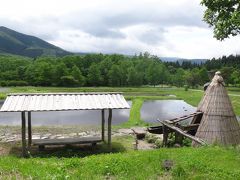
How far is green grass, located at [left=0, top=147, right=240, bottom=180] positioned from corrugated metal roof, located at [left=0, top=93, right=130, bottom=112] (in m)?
4.51

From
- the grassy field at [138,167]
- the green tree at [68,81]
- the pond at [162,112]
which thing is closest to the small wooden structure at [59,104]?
the grassy field at [138,167]

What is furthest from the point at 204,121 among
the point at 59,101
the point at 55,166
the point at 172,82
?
the point at 172,82

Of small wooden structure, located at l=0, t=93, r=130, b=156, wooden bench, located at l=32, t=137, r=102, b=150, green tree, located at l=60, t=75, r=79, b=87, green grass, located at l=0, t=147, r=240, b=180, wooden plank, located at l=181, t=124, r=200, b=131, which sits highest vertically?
small wooden structure, located at l=0, t=93, r=130, b=156

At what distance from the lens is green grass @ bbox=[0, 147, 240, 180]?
28.9 ft

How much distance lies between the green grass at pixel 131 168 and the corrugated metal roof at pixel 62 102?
14.8ft

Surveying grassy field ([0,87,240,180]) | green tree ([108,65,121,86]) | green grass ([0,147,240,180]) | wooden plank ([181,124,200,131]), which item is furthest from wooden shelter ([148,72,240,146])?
Result: green tree ([108,65,121,86])

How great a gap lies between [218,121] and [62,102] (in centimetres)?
721

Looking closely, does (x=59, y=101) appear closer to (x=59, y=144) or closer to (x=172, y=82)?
(x=59, y=144)

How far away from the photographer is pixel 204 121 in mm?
15312

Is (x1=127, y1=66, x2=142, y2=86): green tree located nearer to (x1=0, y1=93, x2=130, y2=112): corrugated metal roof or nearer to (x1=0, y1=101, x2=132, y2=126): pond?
(x1=0, y1=101, x2=132, y2=126): pond

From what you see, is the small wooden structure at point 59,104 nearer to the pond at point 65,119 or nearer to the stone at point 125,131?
the stone at point 125,131

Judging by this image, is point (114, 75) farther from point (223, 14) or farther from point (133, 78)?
point (223, 14)

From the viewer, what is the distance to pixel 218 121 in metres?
15.0

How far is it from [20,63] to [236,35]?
110m
